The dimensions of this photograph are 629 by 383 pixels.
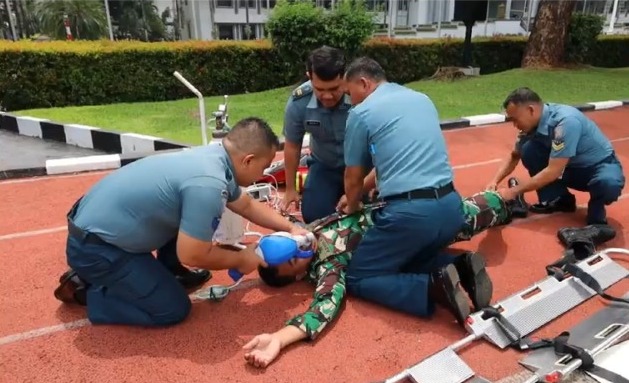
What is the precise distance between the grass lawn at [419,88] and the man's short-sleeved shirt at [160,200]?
4433 millimetres

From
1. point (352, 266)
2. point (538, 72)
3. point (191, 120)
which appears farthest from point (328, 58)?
point (538, 72)

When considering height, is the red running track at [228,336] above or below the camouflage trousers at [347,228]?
below

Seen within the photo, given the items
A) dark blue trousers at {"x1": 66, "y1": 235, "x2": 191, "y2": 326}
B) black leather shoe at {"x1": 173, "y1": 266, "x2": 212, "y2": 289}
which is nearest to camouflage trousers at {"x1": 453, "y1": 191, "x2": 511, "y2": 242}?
black leather shoe at {"x1": 173, "y1": 266, "x2": 212, "y2": 289}

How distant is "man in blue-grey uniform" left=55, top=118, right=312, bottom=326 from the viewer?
2.38 metres

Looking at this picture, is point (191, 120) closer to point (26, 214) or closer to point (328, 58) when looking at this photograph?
point (26, 214)

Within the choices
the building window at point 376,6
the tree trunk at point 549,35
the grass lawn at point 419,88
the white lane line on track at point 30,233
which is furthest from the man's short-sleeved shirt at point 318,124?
the tree trunk at point 549,35

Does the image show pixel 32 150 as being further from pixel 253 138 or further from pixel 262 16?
pixel 262 16

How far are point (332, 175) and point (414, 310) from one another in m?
1.51

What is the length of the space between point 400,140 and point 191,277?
5.31 feet

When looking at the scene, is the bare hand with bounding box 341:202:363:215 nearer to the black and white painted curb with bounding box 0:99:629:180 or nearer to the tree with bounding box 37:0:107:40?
the black and white painted curb with bounding box 0:99:629:180

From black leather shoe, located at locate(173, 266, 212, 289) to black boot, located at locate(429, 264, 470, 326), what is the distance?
152 cm

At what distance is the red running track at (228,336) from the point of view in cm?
246

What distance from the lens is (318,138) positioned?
394 centimetres

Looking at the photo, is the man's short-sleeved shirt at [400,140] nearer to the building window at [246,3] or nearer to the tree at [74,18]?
the tree at [74,18]
